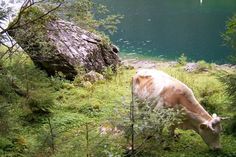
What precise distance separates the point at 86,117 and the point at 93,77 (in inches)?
138

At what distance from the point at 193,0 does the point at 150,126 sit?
42.9m

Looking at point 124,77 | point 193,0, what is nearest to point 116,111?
point 124,77

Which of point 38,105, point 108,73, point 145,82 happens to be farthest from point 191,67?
point 38,105

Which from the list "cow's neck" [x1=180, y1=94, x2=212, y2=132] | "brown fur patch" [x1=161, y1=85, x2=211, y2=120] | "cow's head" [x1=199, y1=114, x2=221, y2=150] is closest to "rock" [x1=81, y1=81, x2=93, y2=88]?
"brown fur patch" [x1=161, y1=85, x2=211, y2=120]

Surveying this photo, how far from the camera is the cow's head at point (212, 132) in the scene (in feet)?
25.8

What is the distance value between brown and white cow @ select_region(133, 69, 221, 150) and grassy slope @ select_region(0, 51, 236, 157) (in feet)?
1.47

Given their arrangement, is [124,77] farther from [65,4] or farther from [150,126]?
[150,126]

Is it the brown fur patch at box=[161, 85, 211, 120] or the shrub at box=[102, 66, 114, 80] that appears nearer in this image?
the brown fur patch at box=[161, 85, 211, 120]

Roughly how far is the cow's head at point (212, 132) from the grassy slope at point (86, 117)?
19 centimetres

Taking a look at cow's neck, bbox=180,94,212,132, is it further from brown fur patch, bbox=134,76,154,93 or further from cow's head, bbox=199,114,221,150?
brown fur patch, bbox=134,76,154,93

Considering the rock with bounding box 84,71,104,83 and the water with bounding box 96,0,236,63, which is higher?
the water with bounding box 96,0,236,63

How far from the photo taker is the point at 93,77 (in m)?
14.0

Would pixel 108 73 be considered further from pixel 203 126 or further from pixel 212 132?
pixel 212 132

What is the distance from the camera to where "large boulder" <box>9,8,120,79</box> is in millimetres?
12109
